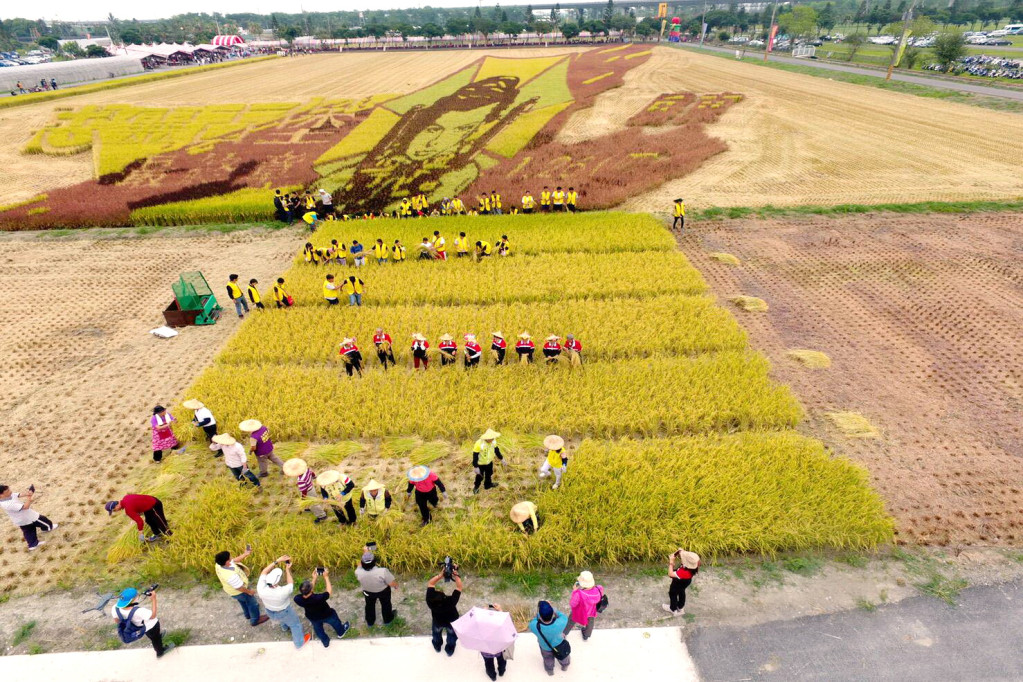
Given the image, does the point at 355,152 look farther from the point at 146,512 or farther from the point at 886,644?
the point at 886,644

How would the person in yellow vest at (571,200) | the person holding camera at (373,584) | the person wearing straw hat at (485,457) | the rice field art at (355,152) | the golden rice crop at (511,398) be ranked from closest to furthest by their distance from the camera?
the person holding camera at (373,584), the person wearing straw hat at (485,457), the golden rice crop at (511,398), the person in yellow vest at (571,200), the rice field art at (355,152)

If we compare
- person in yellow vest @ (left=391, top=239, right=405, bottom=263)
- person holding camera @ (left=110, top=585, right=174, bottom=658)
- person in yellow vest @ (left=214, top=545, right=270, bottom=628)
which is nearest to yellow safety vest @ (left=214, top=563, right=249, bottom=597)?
person in yellow vest @ (left=214, top=545, right=270, bottom=628)

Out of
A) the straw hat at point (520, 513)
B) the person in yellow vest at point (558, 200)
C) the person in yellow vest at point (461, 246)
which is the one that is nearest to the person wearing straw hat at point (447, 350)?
the straw hat at point (520, 513)

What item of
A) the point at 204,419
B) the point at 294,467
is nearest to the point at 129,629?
the point at 294,467

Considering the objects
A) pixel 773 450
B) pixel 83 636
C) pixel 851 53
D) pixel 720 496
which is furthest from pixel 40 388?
pixel 851 53

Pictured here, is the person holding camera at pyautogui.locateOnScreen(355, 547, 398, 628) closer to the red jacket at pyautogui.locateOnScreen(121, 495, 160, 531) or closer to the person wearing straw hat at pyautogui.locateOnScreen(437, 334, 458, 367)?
the red jacket at pyautogui.locateOnScreen(121, 495, 160, 531)

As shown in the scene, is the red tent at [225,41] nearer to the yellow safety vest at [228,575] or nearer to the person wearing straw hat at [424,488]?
the person wearing straw hat at [424,488]
